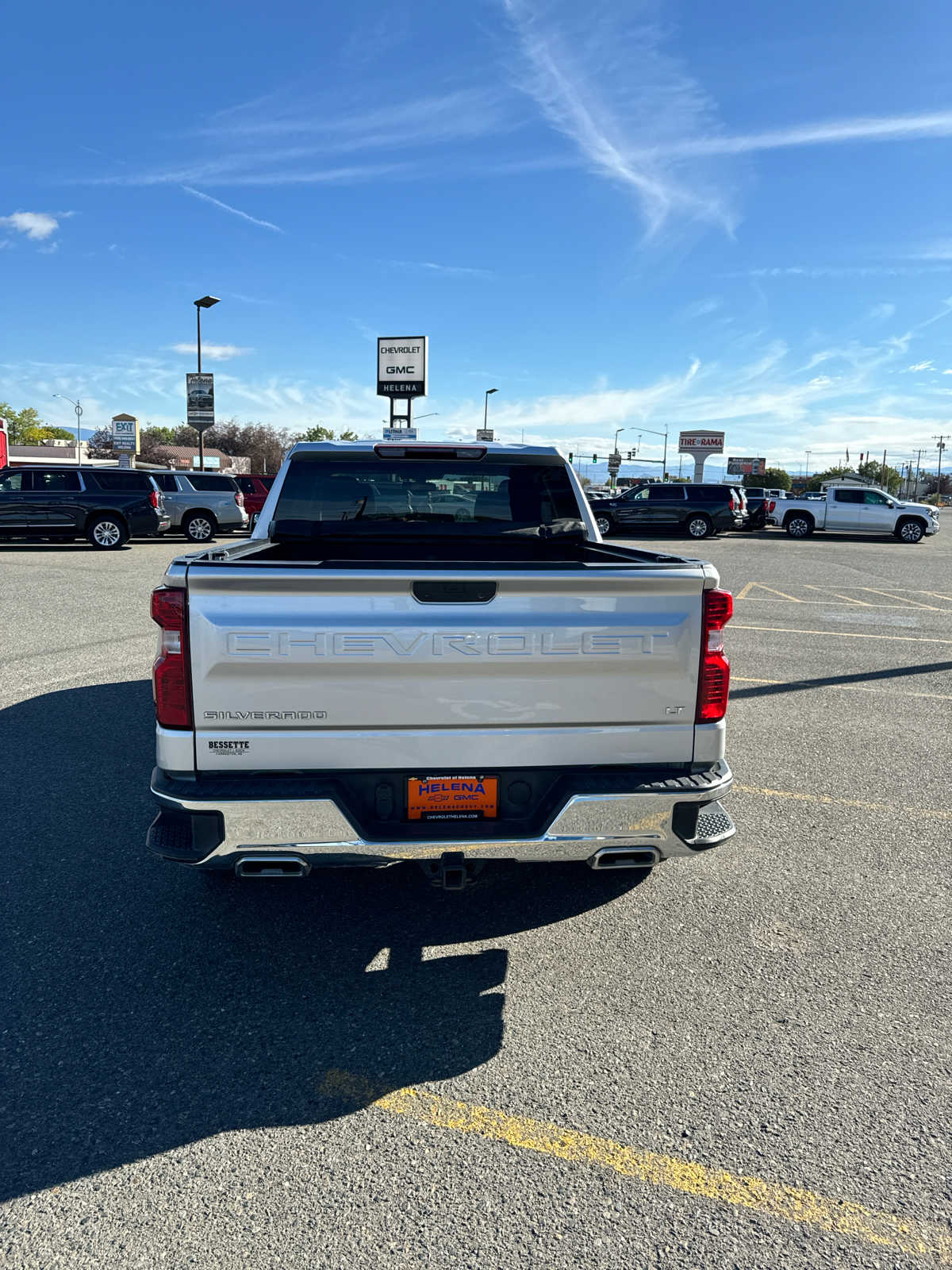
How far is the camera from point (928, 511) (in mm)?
30516

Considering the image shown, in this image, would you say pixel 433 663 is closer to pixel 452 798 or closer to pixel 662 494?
pixel 452 798

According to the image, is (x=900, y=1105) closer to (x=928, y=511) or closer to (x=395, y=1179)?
(x=395, y=1179)

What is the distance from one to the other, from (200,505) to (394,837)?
21232 millimetres

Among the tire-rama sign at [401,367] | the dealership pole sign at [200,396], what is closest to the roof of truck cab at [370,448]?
the dealership pole sign at [200,396]

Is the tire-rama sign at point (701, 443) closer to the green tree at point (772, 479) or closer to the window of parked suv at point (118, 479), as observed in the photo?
the green tree at point (772, 479)

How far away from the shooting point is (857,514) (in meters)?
31.3

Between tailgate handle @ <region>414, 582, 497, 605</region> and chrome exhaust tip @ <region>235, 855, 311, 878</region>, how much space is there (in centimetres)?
96

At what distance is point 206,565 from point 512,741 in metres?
1.13

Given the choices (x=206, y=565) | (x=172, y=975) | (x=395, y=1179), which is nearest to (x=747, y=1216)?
(x=395, y=1179)

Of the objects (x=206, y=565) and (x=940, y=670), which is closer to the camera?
(x=206, y=565)

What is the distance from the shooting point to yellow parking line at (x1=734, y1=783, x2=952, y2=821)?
4688 mm

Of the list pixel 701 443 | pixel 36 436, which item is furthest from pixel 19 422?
pixel 701 443

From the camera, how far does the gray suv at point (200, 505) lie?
2222 cm

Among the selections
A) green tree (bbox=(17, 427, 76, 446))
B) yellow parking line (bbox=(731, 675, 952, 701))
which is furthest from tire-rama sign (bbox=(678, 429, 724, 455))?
green tree (bbox=(17, 427, 76, 446))
